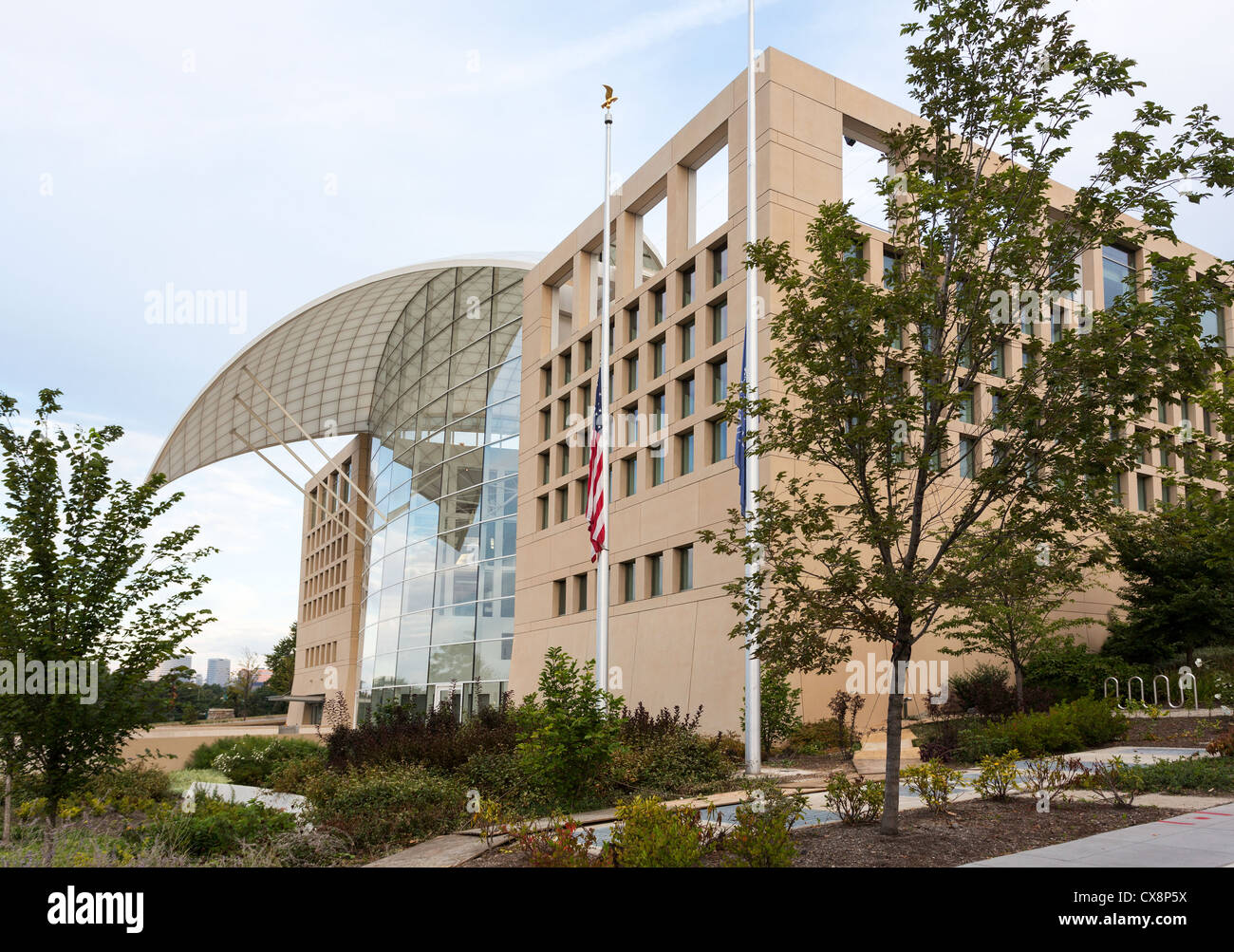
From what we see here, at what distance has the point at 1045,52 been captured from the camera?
10.2 metres

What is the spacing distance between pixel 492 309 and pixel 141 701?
32894 millimetres

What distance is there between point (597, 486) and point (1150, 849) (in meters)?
13.2

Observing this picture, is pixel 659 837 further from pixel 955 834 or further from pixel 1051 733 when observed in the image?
pixel 1051 733

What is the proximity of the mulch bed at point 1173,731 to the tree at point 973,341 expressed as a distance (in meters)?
9.43

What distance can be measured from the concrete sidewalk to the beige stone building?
9496 millimetres

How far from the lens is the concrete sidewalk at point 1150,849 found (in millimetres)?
7762

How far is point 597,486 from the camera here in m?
20.1

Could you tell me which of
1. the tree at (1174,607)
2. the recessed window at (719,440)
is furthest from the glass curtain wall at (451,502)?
the tree at (1174,607)

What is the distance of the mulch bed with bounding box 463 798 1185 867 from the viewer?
8.72 m

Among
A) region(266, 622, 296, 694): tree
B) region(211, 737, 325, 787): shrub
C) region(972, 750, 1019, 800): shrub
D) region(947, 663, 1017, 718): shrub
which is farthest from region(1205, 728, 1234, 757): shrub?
region(266, 622, 296, 694): tree

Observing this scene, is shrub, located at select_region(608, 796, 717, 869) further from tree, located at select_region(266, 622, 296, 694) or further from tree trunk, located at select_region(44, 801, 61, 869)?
tree, located at select_region(266, 622, 296, 694)

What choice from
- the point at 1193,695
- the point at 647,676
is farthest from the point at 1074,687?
the point at 647,676

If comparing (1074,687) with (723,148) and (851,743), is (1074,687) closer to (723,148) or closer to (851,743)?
(851,743)

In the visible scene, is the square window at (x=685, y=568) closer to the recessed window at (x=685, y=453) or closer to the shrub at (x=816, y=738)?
the recessed window at (x=685, y=453)
